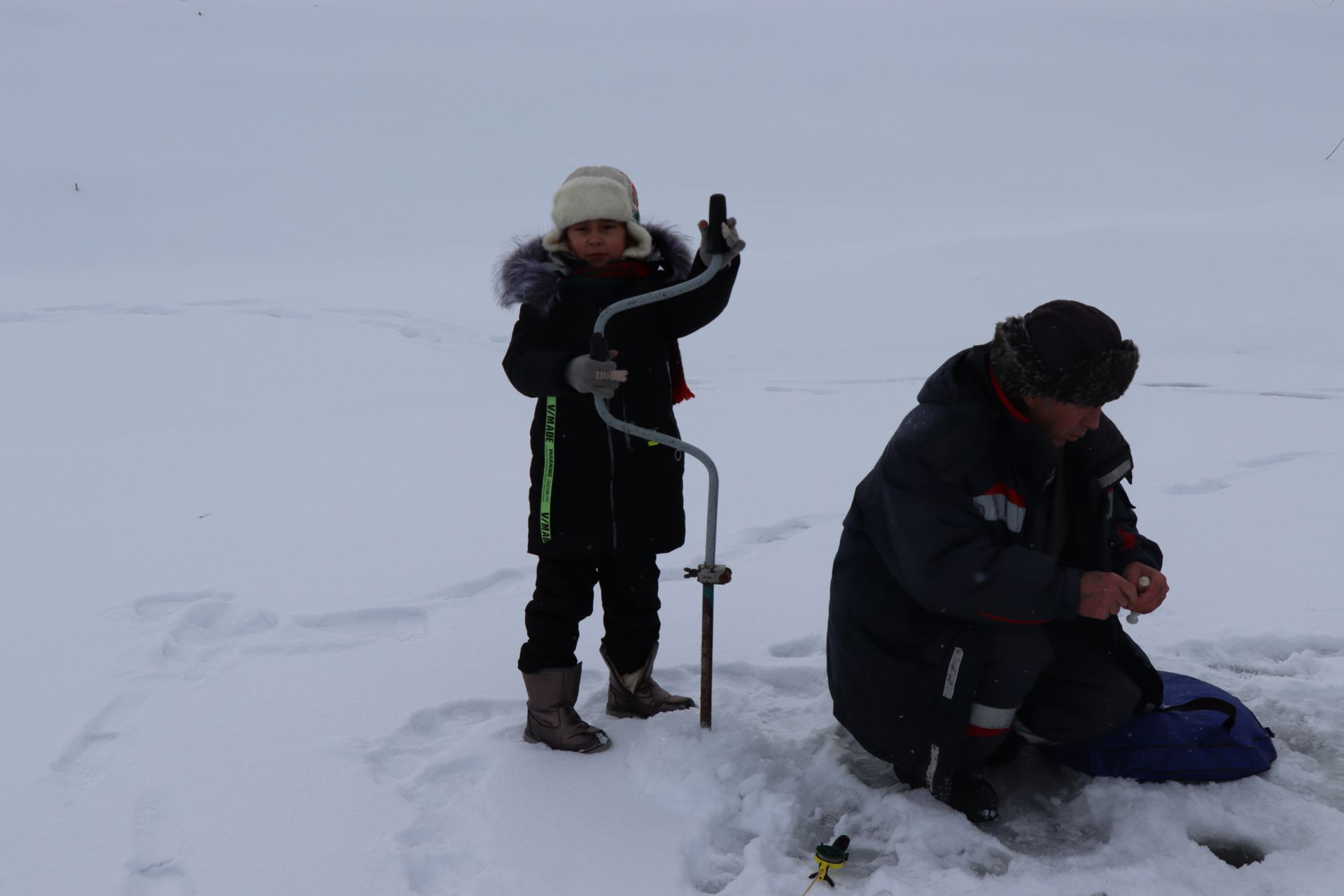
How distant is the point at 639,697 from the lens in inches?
111

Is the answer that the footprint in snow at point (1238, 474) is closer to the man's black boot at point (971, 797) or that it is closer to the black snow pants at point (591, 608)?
the man's black boot at point (971, 797)

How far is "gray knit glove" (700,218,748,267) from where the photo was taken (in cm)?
231

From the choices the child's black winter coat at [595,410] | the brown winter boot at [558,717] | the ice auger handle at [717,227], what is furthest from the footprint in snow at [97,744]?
the ice auger handle at [717,227]

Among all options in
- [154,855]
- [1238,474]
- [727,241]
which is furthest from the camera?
[1238,474]

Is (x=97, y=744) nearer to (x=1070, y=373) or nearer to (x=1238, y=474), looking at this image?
(x=1070, y=373)

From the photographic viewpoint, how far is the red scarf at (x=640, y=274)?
2562 millimetres

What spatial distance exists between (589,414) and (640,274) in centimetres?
36

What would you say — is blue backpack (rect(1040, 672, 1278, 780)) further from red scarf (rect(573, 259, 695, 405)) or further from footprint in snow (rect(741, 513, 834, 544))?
footprint in snow (rect(741, 513, 834, 544))

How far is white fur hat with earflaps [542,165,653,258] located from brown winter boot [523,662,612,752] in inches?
Result: 40.6

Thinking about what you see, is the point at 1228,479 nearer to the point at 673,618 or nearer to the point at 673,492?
the point at 673,618

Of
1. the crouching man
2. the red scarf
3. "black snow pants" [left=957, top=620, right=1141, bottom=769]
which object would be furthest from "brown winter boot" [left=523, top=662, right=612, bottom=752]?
"black snow pants" [left=957, top=620, right=1141, bottom=769]

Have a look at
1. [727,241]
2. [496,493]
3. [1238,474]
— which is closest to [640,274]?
[727,241]

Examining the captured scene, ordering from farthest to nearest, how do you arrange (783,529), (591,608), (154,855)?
(783,529) → (591,608) → (154,855)

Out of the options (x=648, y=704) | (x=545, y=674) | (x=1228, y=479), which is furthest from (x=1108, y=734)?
(x=1228, y=479)
